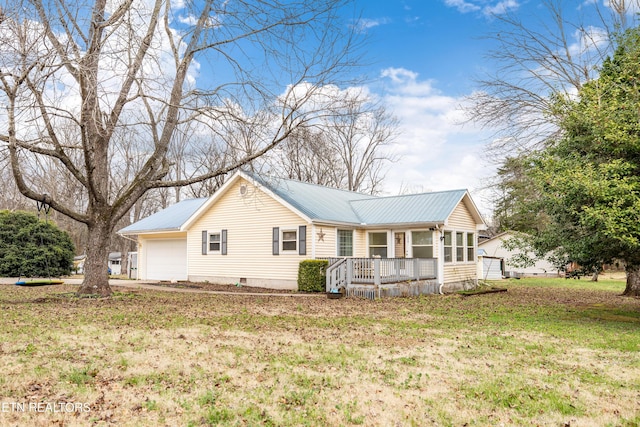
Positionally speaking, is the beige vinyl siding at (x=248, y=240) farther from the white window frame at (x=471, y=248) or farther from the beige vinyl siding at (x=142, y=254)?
the white window frame at (x=471, y=248)

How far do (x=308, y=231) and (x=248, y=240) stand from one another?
3.36m

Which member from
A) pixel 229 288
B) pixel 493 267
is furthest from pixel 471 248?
pixel 493 267

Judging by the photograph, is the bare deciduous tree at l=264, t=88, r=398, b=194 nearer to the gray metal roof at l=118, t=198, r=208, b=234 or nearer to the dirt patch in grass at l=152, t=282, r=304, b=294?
the gray metal roof at l=118, t=198, r=208, b=234

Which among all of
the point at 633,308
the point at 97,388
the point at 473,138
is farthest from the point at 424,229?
the point at 97,388

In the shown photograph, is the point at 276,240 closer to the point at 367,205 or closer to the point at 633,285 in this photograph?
the point at 367,205

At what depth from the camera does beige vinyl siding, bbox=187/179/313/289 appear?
1791 centimetres

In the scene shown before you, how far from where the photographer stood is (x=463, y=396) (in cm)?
493

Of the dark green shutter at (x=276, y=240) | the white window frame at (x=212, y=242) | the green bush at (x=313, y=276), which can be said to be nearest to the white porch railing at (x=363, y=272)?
the green bush at (x=313, y=276)

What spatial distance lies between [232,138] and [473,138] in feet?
35.1

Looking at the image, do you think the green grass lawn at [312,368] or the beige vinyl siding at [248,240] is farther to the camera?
the beige vinyl siding at [248,240]

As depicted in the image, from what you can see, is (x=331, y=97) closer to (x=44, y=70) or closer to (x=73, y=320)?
(x=44, y=70)

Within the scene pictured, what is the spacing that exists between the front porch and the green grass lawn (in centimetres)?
405

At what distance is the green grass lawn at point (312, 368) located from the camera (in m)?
4.36

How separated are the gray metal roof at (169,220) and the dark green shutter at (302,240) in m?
7.29
